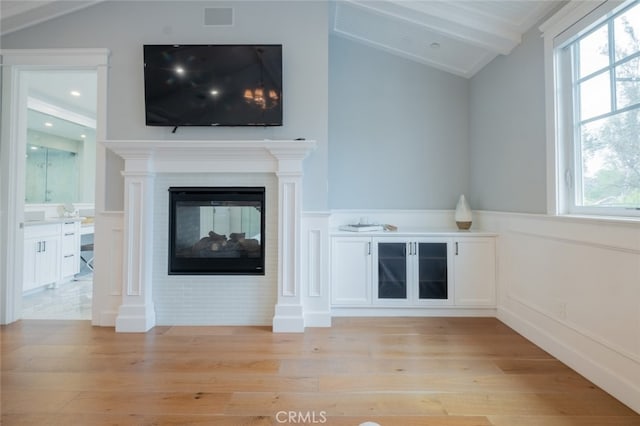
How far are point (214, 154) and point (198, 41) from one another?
1051 millimetres

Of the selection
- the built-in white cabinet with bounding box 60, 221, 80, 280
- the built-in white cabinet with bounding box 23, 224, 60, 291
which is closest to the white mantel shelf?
the built-in white cabinet with bounding box 23, 224, 60, 291

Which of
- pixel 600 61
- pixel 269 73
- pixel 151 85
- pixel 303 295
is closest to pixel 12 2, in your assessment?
pixel 151 85

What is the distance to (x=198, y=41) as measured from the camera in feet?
9.71

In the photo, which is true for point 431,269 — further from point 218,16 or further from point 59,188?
point 59,188

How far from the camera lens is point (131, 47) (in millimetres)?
2973

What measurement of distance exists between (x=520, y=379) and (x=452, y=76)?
120 inches

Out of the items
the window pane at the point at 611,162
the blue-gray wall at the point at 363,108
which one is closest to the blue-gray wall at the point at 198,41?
the blue-gray wall at the point at 363,108

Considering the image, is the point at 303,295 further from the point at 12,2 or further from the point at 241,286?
the point at 12,2

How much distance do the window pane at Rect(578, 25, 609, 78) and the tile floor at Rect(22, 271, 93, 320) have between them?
451 cm

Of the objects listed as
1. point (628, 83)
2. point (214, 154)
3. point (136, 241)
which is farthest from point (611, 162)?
point (136, 241)

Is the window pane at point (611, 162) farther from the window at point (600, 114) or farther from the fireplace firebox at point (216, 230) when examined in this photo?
the fireplace firebox at point (216, 230)

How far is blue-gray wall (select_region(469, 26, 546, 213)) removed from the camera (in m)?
2.55

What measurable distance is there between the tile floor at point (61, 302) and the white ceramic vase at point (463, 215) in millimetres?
3743

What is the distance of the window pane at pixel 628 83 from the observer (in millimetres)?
1848
